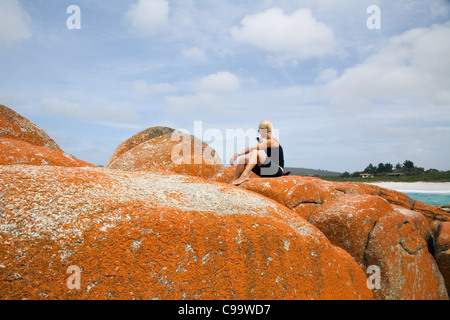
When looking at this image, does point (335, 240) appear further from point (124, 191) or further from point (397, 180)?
point (397, 180)

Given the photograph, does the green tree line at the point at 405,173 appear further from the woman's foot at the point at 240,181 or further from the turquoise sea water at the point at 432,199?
the woman's foot at the point at 240,181

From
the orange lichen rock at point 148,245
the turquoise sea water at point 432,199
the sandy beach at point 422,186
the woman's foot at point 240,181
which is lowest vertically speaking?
the turquoise sea water at point 432,199

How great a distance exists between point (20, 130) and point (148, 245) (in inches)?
287

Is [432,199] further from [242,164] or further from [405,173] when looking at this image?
[242,164]

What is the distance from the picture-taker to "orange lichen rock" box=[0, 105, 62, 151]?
8.06 metres

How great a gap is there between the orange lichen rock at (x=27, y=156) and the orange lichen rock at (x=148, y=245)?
1.99m

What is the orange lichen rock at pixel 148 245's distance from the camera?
3.01 m

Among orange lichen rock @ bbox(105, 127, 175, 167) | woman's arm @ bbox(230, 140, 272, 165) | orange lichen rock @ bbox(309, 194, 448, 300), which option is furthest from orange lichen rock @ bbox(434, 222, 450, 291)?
orange lichen rock @ bbox(105, 127, 175, 167)

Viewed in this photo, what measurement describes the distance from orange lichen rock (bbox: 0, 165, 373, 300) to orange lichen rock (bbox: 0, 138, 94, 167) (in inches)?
78.2

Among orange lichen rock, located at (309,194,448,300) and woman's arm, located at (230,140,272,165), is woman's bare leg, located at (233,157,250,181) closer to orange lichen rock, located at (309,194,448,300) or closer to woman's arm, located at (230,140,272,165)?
woman's arm, located at (230,140,272,165)

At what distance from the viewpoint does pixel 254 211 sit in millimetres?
4633

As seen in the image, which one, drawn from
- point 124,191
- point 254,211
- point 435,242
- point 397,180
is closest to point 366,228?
point 254,211

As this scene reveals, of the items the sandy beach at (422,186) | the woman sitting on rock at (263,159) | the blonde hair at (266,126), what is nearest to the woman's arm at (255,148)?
the woman sitting on rock at (263,159)

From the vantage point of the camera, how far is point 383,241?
6.03 m
